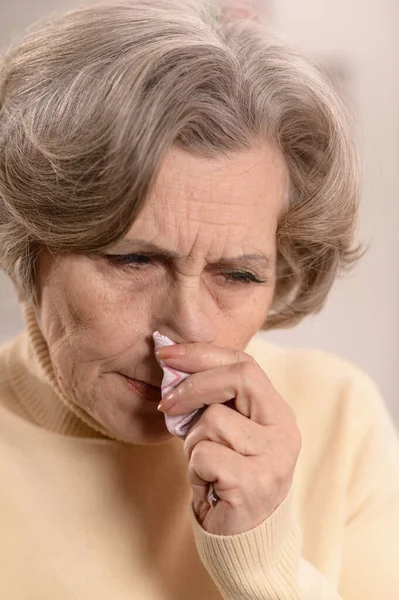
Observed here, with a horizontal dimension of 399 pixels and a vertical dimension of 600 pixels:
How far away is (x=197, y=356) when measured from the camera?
1.37 m

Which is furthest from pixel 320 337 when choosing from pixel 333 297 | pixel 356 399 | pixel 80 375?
pixel 80 375

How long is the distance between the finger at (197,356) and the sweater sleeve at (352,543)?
0.88 feet

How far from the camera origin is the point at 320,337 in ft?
10.3

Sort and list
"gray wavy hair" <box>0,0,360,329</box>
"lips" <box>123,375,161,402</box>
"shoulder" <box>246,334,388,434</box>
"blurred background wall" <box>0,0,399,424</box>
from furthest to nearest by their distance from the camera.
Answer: "blurred background wall" <box>0,0,399,424</box> < "shoulder" <box>246,334,388,434</box> < "lips" <box>123,375,161,402</box> < "gray wavy hair" <box>0,0,360,329</box>

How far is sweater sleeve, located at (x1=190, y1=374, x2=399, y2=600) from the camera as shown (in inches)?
56.0

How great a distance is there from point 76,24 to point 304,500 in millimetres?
1127

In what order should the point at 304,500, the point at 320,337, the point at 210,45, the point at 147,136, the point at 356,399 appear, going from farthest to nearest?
the point at 320,337 < the point at 356,399 < the point at 304,500 < the point at 210,45 < the point at 147,136

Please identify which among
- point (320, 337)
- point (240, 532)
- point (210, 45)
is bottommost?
point (320, 337)

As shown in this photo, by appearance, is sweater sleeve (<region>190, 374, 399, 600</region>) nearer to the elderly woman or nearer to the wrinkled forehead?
the elderly woman

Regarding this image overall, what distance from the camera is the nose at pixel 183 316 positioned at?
1.38 meters

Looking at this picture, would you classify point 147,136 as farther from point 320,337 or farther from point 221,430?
point 320,337

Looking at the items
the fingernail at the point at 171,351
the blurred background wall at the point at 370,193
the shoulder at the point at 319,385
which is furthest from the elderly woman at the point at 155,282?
the blurred background wall at the point at 370,193

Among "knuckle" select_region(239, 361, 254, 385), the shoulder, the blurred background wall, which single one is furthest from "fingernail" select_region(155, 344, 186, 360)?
the blurred background wall

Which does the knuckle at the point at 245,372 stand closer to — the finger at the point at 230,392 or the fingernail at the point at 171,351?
the finger at the point at 230,392
